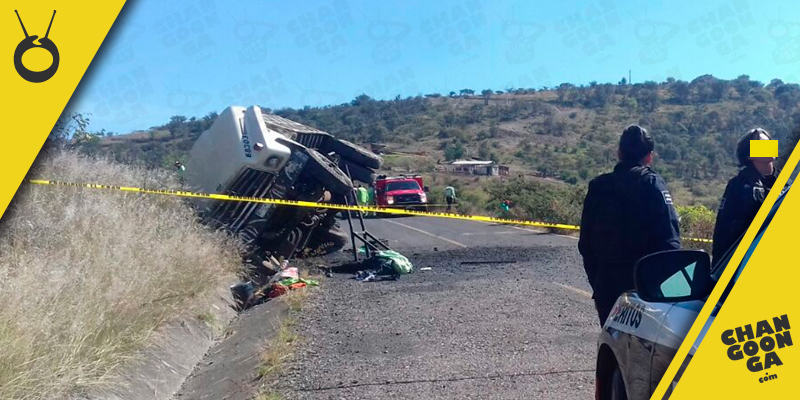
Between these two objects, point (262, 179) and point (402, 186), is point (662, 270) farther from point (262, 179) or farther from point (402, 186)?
point (402, 186)

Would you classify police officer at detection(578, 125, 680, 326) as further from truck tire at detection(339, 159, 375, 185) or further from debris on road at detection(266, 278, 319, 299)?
truck tire at detection(339, 159, 375, 185)

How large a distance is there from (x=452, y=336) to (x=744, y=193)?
4.11 metres

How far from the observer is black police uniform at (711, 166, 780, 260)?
4.52 meters

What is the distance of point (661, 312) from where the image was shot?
10.6ft

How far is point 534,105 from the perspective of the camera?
136 feet

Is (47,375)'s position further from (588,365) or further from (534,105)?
(534,105)

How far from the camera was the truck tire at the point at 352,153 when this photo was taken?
1590 cm

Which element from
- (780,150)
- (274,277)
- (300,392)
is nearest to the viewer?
(780,150)

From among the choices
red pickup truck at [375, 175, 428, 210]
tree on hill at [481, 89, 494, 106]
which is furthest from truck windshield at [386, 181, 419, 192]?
tree on hill at [481, 89, 494, 106]

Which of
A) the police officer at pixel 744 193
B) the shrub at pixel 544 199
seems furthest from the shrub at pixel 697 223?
the police officer at pixel 744 193

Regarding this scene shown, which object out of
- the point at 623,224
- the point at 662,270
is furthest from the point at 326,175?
the point at 662,270

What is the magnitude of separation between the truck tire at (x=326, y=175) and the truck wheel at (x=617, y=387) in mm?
10091

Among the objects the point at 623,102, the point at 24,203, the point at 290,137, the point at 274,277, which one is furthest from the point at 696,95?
the point at 24,203

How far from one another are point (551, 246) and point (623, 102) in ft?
43.1
